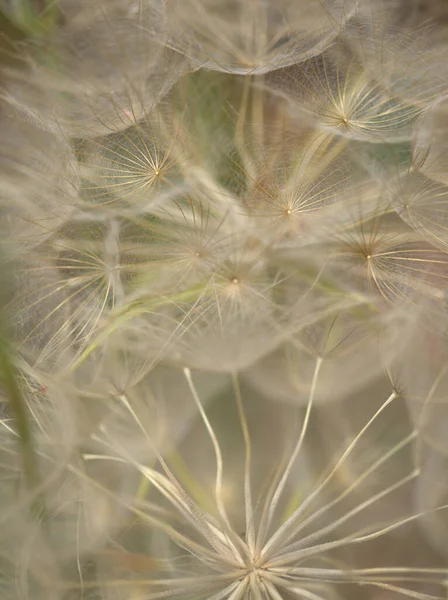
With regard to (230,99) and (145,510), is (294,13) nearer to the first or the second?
(230,99)

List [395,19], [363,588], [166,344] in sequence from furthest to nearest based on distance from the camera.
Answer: [395,19] < [166,344] < [363,588]

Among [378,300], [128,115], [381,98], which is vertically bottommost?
[378,300]

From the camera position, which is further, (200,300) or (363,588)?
(200,300)

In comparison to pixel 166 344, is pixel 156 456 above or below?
below

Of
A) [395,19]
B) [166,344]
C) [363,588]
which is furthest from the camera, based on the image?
[395,19]

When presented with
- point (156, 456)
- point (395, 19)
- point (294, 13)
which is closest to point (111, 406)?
point (156, 456)

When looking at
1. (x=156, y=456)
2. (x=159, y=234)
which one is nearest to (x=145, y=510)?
(x=156, y=456)

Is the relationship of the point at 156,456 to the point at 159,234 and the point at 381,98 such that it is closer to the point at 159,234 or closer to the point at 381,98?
the point at 159,234
